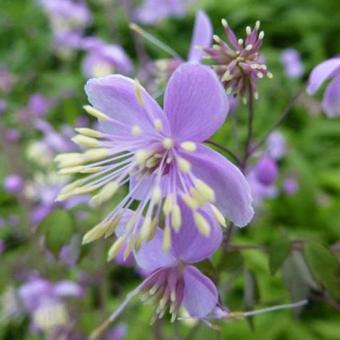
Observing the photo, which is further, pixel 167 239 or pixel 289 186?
pixel 289 186

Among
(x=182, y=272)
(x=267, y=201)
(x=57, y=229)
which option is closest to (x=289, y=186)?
(x=267, y=201)

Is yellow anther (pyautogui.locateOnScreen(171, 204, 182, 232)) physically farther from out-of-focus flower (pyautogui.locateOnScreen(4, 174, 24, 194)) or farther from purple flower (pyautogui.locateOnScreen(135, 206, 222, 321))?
out-of-focus flower (pyautogui.locateOnScreen(4, 174, 24, 194))

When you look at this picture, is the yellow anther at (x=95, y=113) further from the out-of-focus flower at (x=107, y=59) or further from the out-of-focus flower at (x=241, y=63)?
the out-of-focus flower at (x=107, y=59)

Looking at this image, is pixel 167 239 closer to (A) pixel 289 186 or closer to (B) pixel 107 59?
(B) pixel 107 59

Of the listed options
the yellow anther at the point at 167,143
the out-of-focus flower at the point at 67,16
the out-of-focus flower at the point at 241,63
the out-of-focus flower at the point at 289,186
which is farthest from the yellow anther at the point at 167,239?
the out-of-focus flower at the point at 67,16

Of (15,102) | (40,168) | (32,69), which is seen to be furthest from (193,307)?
(32,69)

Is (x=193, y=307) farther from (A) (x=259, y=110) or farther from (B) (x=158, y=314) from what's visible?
(A) (x=259, y=110)
